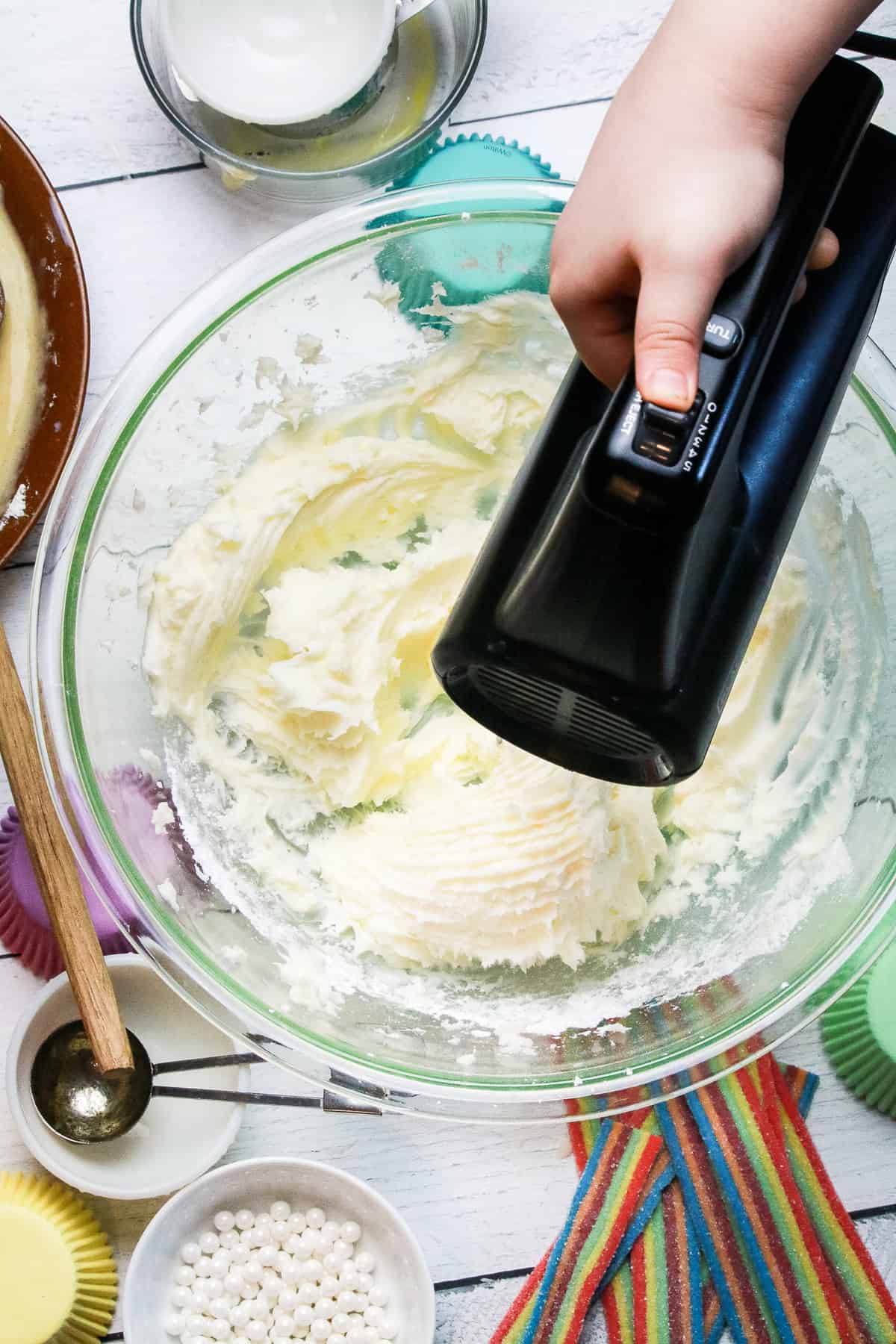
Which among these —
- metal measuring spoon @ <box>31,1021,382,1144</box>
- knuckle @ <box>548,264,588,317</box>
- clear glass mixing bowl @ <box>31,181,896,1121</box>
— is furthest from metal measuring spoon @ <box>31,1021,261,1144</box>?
knuckle @ <box>548,264,588,317</box>

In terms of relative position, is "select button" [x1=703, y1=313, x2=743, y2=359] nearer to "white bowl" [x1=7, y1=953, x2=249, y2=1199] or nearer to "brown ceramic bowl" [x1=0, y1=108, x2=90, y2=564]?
"brown ceramic bowl" [x1=0, y1=108, x2=90, y2=564]

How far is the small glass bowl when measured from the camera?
0.97 metres

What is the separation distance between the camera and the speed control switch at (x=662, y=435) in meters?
0.50

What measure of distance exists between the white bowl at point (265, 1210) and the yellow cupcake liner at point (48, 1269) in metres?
0.04

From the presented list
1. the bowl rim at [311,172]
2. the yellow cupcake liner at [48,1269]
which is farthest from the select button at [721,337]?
the yellow cupcake liner at [48,1269]

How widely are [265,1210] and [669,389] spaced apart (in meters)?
0.81

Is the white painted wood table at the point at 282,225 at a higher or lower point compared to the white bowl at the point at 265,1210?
higher

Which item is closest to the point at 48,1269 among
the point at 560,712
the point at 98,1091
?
the point at 98,1091

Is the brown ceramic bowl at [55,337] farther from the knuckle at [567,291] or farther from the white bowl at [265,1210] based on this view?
the white bowl at [265,1210]

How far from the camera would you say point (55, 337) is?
3.03 feet

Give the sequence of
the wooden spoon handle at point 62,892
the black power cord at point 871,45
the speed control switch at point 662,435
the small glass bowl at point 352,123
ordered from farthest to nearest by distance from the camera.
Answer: the small glass bowl at point 352,123 < the wooden spoon handle at point 62,892 < the black power cord at point 871,45 < the speed control switch at point 662,435

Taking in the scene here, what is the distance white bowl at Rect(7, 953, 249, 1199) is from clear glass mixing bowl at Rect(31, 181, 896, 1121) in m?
0.14

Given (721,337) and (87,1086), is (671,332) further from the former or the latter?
(87,1086)

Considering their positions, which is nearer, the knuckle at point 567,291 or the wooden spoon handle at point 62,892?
the knuckle at point 567,291
